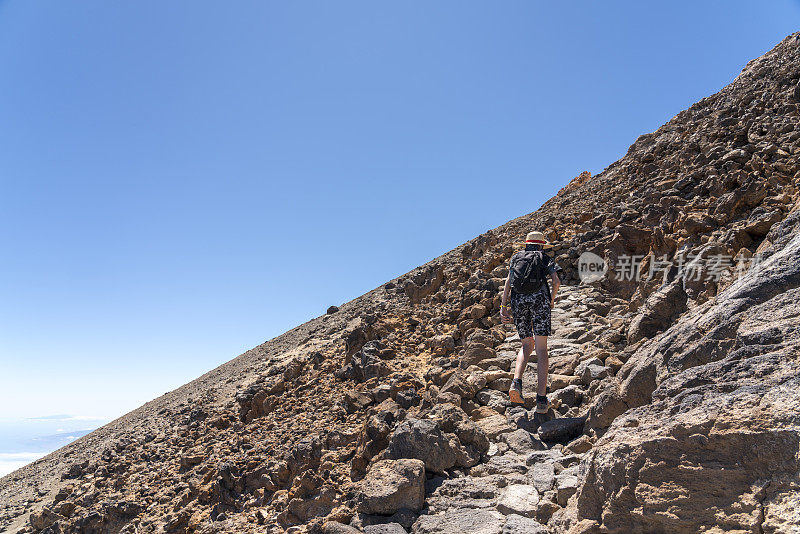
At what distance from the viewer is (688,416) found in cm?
279

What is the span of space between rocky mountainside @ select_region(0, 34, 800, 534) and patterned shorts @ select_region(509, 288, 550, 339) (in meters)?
0.76

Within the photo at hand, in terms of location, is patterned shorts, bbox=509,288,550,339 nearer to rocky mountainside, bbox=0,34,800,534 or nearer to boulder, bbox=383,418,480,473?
rocky mountainside, bbox=0,34,800,534

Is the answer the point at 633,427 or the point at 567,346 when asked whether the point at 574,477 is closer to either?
the point at 633,427

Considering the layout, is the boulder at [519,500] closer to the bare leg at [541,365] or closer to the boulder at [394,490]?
the boulder at [394,490]

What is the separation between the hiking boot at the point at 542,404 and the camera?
5316 millimetres

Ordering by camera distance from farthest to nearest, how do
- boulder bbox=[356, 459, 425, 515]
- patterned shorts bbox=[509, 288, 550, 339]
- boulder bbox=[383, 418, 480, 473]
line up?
patterned shorts bbox=[509, 288, 550, 339]
boulder bbox=[383, 418, 480, 473]
boulder bbox=[356, 459, 425, 515]

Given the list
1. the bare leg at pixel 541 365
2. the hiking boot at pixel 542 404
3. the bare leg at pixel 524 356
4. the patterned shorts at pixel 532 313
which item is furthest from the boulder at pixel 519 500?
the patterned shorts at pixel 532 313

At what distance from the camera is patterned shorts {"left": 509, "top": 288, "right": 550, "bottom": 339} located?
19.0ft

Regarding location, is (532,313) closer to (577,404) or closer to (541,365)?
(541,365)

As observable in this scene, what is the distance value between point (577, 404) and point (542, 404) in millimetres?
460

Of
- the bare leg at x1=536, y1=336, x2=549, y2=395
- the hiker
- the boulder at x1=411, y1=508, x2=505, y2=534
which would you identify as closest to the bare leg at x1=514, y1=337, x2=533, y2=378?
the hiker

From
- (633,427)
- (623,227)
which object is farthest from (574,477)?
(623,227)

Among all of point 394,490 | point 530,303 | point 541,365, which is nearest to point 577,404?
point 541,365

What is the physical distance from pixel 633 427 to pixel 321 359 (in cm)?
908
